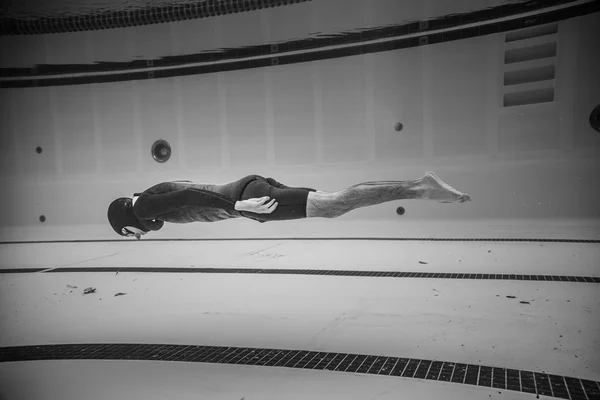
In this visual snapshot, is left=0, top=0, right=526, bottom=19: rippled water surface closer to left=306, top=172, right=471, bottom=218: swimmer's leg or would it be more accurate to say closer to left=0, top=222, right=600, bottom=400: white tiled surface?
left=0, top=222, right=600, bottom=400: white tiled surface

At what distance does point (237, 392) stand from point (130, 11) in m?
2.37

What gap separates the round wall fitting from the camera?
4.57 metres

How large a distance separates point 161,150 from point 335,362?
3.69m

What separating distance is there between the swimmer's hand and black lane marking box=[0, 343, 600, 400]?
0.76 metres

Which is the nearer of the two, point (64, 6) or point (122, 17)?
point (64, 6)

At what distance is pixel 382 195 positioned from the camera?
2.26 m

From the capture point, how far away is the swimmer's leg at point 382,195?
2180mm

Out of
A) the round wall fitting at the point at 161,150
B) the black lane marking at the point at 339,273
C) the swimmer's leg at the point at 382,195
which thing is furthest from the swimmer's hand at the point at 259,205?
the round wall fitting at the point at 161,150

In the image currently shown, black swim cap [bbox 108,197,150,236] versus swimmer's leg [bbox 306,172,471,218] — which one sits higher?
swimmer's leg [bbox 306,172,471,218]

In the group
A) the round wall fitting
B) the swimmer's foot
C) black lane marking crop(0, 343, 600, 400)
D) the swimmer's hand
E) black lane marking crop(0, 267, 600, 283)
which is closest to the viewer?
black lane marking crop(0, 343, 600, 400)

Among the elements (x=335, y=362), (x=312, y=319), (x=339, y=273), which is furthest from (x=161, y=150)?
(x=335, y=362)

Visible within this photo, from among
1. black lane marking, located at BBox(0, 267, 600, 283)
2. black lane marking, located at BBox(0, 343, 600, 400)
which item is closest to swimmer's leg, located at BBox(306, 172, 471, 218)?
black lane marking, located at BBox(0, 343, 600, 400)

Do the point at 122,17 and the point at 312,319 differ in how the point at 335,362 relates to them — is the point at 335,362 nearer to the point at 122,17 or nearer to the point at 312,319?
the point at 312,319

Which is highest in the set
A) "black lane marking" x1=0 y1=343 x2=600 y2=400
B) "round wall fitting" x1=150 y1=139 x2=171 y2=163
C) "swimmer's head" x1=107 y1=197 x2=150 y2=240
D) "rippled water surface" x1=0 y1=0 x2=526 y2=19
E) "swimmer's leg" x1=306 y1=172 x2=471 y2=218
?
"rippled water surface" x1=0 y1=0 x2=526 y2=19
